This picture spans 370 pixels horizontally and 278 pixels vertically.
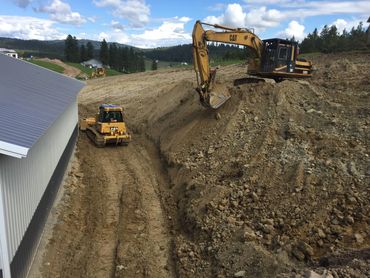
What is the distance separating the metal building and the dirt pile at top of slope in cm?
417

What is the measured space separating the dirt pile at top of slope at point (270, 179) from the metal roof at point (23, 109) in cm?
530

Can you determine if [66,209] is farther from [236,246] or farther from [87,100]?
[87,100]

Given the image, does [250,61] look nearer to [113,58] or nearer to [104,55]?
[104,55]

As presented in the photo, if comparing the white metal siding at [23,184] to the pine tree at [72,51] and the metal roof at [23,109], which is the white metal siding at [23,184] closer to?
the metal roof at [23,109]

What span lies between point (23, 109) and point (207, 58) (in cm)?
989

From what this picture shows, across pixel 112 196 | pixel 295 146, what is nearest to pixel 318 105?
pixel 295 146

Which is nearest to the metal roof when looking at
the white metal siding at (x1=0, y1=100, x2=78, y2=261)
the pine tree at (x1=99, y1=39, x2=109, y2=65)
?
the white metal siding at (x1=0, y1=100, x2=78, y2=261)

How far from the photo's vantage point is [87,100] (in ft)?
120

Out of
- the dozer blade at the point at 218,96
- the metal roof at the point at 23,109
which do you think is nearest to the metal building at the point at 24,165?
the metal roof at the point at 23,109

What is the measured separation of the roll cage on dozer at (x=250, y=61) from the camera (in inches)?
711

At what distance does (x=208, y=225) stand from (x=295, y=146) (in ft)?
16.1

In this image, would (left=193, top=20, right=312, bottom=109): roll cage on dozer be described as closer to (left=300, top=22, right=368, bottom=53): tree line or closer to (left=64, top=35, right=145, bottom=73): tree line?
(left=300, top=22, right=368, bottom=53): tree line

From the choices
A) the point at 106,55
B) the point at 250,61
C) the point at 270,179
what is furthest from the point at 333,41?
the point at 106,55

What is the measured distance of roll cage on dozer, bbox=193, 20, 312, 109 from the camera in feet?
59.2
